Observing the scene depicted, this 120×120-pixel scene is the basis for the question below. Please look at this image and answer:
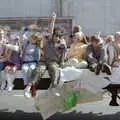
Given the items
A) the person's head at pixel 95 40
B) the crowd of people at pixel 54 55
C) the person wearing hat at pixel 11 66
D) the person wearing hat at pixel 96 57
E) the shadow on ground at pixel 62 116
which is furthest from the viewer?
the shadow on ground at pixel 62 116

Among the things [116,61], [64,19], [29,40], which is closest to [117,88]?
[116,61]

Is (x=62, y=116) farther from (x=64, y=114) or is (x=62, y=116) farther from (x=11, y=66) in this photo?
(x=11, y=66)

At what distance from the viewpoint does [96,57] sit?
8734mm

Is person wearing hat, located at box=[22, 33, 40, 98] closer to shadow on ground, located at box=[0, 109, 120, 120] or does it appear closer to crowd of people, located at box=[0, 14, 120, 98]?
crowd of people, located at box=[0, 14, 120, 98]

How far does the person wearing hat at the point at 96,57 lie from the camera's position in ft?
27.5

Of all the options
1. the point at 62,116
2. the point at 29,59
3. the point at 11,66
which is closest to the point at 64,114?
the point at 62,116

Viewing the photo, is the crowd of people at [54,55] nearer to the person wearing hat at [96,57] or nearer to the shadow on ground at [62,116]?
the person wearing hat at [96,57]

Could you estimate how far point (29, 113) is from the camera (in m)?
10.2

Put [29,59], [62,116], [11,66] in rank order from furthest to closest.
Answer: [62,116] < [29,59] < [11,66]

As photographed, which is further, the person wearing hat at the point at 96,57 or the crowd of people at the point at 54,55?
the crowd of people at the point at 54,55

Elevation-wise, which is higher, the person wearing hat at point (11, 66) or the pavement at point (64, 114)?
the person wearing hat at point (11, 66)

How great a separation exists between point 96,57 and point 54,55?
70cm

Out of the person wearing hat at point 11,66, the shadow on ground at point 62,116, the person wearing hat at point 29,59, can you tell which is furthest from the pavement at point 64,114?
the person wearing hat at point 29,59

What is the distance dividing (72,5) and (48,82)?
1316 cm
